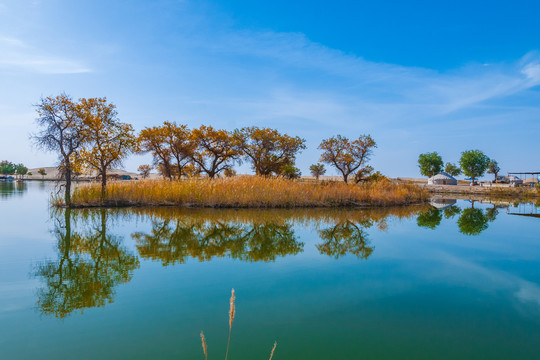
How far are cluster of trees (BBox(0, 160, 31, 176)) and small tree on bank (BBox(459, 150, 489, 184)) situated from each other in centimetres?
10781

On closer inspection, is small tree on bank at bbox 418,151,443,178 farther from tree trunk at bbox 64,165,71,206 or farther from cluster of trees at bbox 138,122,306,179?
tree trunk at bbox 64,165,71,206

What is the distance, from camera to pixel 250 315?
12.0ft

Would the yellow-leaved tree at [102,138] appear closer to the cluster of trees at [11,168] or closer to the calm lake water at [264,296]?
the calm lake water at [264,296]

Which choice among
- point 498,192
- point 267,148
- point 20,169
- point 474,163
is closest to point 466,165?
point 474,163

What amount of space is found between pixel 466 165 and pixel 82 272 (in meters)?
80.6

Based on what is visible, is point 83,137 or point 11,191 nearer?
point 83,137

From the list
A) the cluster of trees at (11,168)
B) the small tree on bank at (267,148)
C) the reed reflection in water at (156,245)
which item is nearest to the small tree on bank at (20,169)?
the cluster of trees at (11,168)

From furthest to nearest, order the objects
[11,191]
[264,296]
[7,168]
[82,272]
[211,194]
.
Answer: [7,168] < [11,191] < [211,194] < [82,272] < [264,296]

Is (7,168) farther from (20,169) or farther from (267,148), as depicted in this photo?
(267,148)

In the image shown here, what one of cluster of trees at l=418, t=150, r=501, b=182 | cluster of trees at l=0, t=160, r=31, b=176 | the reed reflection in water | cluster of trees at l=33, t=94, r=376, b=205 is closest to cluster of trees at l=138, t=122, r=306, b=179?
cluster of trees at l=33, t=94, r=376, b=205

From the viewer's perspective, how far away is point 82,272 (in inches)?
202

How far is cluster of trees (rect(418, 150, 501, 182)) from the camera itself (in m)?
71.4

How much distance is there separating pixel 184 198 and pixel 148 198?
1.67 metres

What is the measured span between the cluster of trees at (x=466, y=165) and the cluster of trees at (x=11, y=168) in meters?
101
